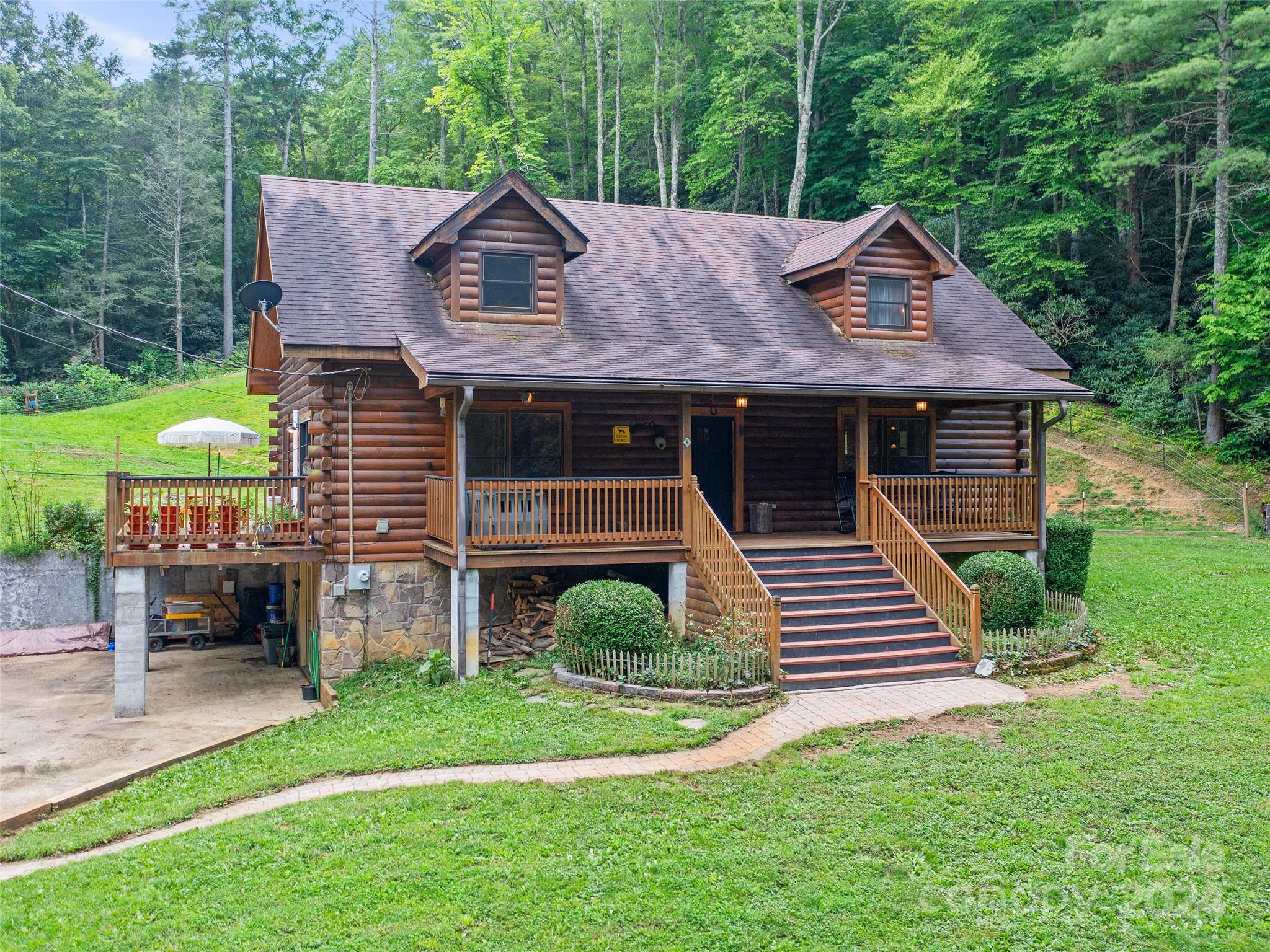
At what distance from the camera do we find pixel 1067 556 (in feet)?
54.3

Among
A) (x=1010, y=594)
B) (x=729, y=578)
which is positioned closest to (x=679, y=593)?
(x=729, y=578)

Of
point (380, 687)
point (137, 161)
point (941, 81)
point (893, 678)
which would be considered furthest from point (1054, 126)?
point (137, 161)

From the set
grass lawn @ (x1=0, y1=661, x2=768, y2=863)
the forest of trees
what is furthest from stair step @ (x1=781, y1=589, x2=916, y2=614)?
the forest of trees

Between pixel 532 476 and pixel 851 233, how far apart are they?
7.82 metres

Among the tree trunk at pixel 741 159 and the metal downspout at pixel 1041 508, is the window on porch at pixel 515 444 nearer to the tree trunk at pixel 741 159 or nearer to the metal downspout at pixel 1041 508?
the metal downspout at pixel 1041 508

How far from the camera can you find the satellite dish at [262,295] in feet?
46.0

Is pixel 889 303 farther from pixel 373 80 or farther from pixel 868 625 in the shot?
pixel 373 80

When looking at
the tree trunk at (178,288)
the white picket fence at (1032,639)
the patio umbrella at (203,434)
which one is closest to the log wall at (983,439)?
the white picket fence at (1032,639)

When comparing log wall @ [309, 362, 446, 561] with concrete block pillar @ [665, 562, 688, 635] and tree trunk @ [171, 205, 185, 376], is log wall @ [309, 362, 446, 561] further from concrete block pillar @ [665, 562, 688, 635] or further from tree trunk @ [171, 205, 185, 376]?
tree trunk @ [171, 205, 185, 376]

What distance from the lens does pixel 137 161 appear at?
4659cm

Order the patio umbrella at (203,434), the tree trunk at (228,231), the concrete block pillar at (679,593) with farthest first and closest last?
the tree trunk at (228,231), the patio umbrella at (203,434), the concrete block pillar at (679,593)

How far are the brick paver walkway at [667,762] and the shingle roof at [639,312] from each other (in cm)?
481

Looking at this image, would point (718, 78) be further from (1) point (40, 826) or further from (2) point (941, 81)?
(1) point (40, 826)

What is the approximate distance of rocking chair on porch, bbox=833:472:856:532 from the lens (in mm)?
17188
